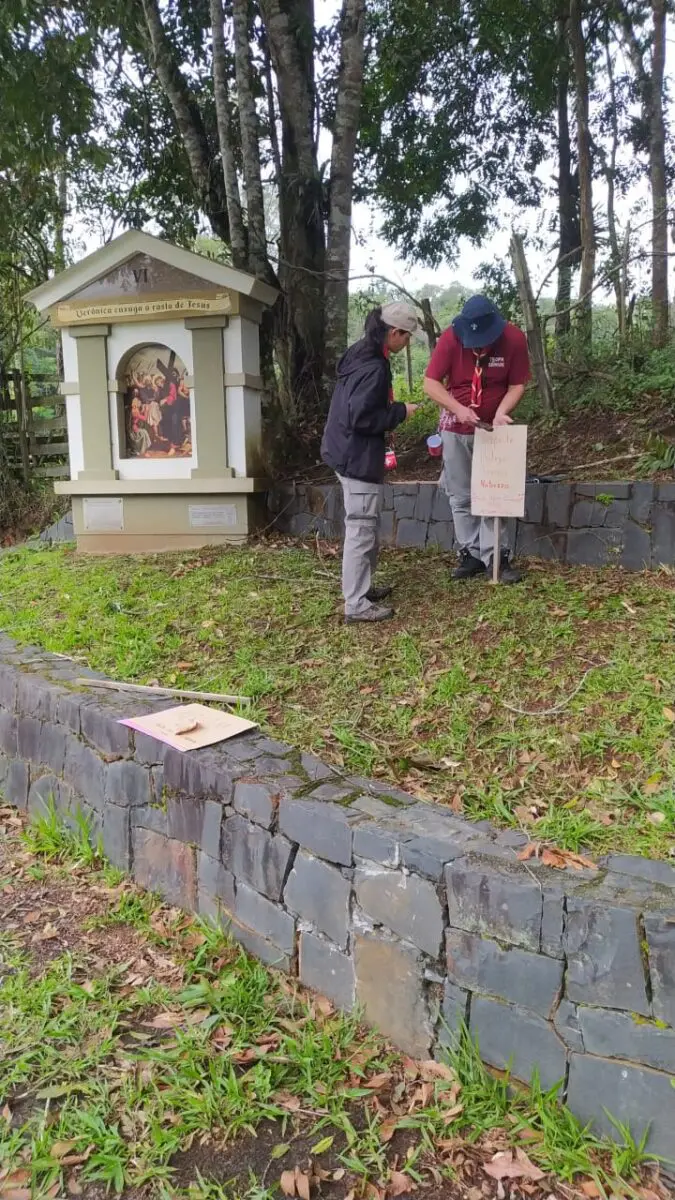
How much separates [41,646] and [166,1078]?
311 cm

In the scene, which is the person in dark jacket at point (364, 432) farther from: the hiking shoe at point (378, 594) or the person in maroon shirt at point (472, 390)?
the person in maroon shirt at point (472, 390)

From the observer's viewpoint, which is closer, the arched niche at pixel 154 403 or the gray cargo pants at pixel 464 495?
the gray cargo pants at pixel 464 495

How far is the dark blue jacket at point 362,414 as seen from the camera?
4.24 m

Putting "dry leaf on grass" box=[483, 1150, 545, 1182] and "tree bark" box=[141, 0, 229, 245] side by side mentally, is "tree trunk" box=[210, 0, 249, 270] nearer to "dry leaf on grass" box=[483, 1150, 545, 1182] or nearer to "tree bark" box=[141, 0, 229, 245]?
"tree bark" box=[141, 0, 229, 245]

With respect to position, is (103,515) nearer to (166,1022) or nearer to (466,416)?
(466,416)

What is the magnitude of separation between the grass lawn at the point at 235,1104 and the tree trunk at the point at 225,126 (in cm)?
661

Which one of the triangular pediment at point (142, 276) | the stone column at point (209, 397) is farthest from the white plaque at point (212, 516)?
the triangular pediment at point (142, 276)

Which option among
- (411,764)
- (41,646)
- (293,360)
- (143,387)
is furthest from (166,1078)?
(293,360)

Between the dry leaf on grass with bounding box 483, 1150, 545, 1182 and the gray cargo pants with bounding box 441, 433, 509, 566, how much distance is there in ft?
10.9

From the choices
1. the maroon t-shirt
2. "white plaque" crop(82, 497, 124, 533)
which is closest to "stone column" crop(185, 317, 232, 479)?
"white plaque" crop(82, 497, 124, 533)

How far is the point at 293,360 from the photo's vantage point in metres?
7.94

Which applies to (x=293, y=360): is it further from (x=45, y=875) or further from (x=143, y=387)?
(x=45, y=875)

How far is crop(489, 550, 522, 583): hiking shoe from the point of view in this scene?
4785 mm

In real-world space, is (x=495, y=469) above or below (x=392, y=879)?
above
